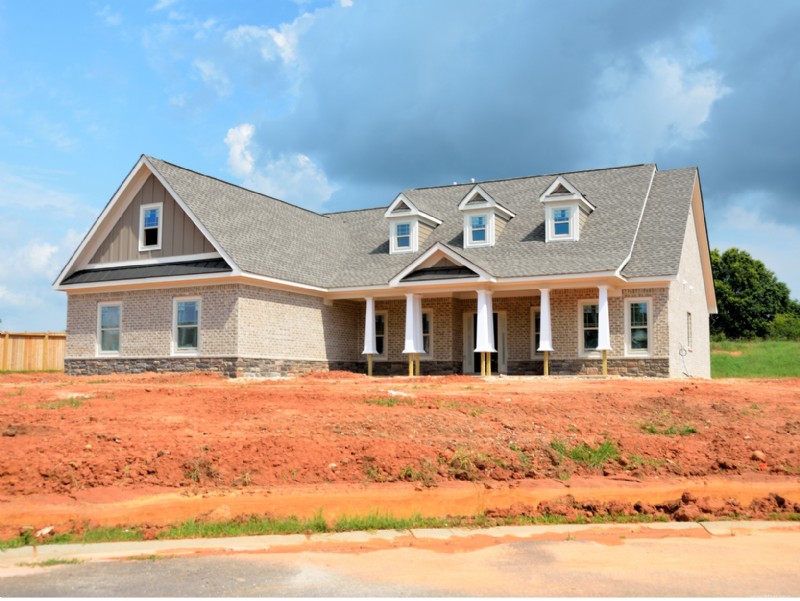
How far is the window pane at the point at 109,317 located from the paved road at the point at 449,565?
19.5 meters

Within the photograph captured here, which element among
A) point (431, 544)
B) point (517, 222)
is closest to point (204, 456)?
point (431, 544)

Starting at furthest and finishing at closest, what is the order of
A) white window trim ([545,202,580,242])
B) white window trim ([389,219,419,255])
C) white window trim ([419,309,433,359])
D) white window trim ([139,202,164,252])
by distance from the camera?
white window trim ([389,219,419,255]) < white window trim ([419,309,433,359]) < white window trim ([545,202,580,242]) < white window trim ([139,202,164,252])

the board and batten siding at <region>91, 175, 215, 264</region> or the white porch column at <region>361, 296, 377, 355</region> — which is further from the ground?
the board and batten siding at <region>91, 175, 215, 264</region>

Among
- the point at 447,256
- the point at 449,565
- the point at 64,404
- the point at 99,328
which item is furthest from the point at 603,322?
the point at 449,565

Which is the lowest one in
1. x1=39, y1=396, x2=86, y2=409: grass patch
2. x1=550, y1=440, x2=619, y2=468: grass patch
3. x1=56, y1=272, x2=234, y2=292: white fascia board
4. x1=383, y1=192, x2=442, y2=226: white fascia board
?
x1=550, y1=440, x2=619, y2=468: grass patch

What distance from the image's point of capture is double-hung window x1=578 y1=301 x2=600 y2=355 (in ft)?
85.4

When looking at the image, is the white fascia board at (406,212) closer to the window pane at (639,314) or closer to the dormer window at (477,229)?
the dormer window at (477,229)

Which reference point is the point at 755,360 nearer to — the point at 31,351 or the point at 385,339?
the point at 385,339

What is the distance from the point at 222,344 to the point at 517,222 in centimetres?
1158

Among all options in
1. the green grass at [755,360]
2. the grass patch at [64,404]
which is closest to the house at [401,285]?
the green grass at [755,360]

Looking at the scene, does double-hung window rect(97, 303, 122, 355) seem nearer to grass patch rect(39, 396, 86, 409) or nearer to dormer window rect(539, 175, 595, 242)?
grass patch rect(39, 396, 86, 409)

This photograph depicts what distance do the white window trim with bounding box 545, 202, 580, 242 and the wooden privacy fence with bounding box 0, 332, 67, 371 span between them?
1988 cm

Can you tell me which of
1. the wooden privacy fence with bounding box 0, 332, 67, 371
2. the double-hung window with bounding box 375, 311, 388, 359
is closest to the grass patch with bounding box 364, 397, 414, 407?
the double-hung window with bounding box 375, 311, 388, 359

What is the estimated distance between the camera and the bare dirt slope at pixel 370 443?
34.6 ft
